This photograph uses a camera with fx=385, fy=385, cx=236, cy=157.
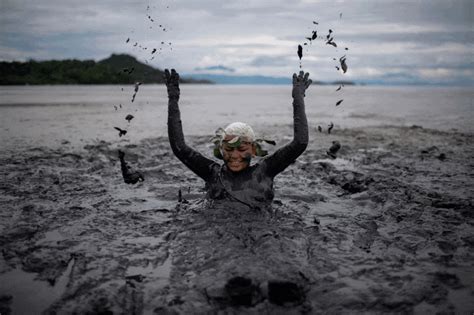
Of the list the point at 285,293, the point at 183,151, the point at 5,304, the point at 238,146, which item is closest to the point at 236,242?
the point at 285,293

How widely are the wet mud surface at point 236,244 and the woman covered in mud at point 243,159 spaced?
0.90 ft

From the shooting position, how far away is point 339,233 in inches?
213

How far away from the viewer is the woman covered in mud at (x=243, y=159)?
555 cm

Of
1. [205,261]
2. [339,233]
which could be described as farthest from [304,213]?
[205,261]

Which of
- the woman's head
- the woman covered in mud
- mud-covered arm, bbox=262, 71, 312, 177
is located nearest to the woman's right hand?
the woman covered in mud

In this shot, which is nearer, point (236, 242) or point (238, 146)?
point (236, 242)

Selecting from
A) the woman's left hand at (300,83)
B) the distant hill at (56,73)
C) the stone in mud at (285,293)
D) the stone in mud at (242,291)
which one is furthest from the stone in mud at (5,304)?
the distant hill at (56,73)

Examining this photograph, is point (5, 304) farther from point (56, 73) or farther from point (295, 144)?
point (56, 73)

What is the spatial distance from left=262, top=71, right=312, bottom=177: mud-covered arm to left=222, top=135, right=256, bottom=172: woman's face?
0.34 metres

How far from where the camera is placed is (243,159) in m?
5.64

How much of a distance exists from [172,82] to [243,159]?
1.80 metres

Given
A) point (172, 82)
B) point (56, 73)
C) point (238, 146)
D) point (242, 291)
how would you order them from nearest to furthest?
point (242, 291) < point (238, 146) < point (172, 82) < point (56, 73)

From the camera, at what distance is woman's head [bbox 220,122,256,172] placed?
548cm

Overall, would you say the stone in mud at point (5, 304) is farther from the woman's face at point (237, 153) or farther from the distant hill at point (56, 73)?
the distant hill at point (56, 73)
